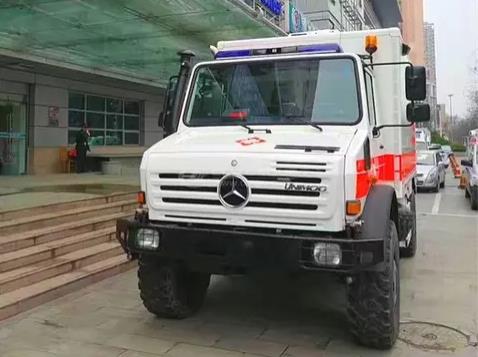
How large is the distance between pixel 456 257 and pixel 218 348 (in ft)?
17.6

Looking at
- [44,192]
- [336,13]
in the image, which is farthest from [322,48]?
[336,13]

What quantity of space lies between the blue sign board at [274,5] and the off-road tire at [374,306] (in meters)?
19.0

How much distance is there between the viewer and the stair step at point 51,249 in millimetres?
6500

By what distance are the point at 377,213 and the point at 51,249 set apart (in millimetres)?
4320

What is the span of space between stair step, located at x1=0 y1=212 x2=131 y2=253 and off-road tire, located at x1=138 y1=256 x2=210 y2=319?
2.25 meters

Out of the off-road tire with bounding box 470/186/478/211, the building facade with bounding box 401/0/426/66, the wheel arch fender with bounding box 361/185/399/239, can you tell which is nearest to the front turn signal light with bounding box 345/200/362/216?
the wheel arch fender with bounding box 361/185/399/239

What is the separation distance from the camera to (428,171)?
2102 centimetres

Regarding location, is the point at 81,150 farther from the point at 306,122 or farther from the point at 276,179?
the point at 276,179

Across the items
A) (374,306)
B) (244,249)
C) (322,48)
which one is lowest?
(374,306)

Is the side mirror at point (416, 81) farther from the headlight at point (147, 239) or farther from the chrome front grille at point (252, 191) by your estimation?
the headlight at point (147, 239)

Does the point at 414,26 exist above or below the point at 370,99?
above

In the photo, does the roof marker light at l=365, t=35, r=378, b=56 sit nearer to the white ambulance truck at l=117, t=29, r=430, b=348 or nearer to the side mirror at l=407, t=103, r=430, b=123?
the white ambulance truck at l=117, t=29, r=430, b=348

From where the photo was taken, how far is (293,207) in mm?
4418

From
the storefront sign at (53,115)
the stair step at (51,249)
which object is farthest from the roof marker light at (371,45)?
the storefront sign at (53,115)
